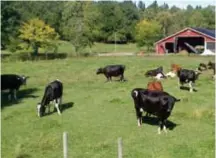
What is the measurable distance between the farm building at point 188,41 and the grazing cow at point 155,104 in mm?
40982

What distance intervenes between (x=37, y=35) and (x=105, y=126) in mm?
39851

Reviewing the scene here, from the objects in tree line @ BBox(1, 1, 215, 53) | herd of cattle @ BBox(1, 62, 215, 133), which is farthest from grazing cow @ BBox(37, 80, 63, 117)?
tree line @ BBox(1, 1, 215, 53)

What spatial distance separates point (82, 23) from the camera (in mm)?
53625

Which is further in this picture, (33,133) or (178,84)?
(178,84)

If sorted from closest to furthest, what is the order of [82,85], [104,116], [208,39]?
[104,116], [82,85], [208,39]

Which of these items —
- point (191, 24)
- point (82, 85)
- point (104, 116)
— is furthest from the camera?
point (191, 24)

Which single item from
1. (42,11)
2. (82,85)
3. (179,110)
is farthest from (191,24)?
(179,110)

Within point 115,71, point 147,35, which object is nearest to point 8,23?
point 147,35

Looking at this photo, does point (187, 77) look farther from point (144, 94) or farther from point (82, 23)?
point (82, 23)

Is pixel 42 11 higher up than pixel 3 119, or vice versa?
pixel 42 11

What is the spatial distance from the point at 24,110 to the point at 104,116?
139 inches

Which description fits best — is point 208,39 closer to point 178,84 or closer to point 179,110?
point 178,84

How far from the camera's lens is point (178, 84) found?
2233 cm

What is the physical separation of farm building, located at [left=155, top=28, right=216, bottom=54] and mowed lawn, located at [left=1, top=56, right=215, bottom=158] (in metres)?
32.1
